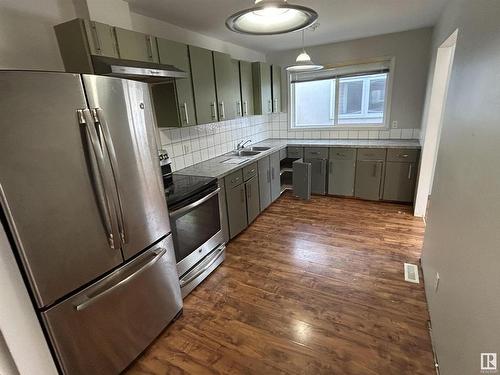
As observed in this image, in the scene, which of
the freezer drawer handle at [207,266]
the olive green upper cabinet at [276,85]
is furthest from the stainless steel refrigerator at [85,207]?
the olive green upper cabinet at [276,85]

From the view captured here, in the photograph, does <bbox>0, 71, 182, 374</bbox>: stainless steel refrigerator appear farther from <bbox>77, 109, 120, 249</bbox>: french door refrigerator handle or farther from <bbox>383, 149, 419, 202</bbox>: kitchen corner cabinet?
<bbox>383, 149, 419, 202</bbox>: kitchen corner cabinet

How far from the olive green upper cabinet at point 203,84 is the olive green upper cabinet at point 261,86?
3.67 ft

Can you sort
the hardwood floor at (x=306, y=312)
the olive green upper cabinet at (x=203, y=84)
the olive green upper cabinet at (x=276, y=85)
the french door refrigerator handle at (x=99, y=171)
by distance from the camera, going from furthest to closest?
the olive green upper cabinet at (x=276, y=85), the olive green upper cabinet at (x=203, y=84), the hardwood floor at (x=306, y=312), the french door refrigerator handle at (x=99, y=171)

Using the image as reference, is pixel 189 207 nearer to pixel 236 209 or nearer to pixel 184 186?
pixel 184 186

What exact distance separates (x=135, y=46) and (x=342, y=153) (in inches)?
126

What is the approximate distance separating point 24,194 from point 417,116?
4681 millimetres

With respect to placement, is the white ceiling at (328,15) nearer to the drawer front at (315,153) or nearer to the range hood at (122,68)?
the range hood at (122,68)

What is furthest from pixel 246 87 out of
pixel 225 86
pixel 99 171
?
pixel 99 171

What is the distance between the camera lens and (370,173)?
3.97 meters

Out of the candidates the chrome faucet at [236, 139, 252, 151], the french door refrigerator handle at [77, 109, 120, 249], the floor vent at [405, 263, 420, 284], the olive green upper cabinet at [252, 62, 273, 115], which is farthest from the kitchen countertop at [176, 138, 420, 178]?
the floor vent at [405, 263, 420, 284]

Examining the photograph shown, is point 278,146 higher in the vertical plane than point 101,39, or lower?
lower

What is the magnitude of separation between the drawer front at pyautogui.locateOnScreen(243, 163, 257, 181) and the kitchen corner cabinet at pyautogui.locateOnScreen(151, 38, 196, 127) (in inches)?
35.4

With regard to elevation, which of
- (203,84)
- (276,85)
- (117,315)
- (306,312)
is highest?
(276,85)

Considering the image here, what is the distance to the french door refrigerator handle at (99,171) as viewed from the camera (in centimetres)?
126
